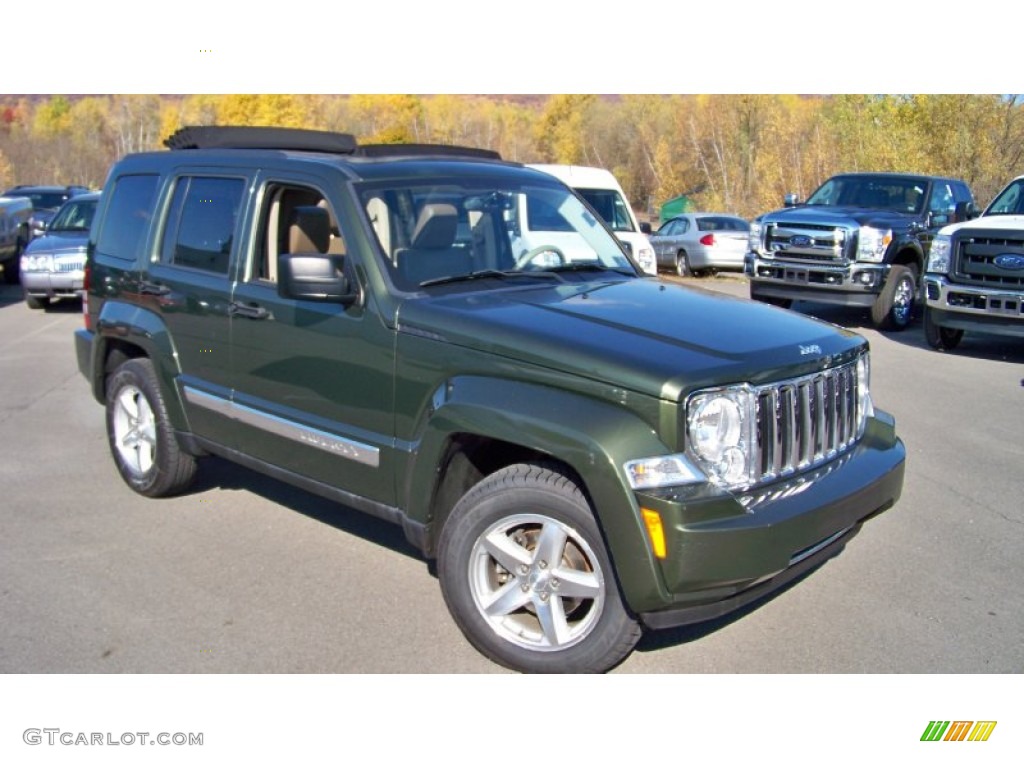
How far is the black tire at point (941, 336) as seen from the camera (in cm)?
1169

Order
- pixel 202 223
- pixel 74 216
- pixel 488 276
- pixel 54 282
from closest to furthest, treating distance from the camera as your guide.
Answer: pixel 488 276, pixel 202 223, pixel 54 282, pixel 74 216

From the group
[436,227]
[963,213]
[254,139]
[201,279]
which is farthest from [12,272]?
[436,227]

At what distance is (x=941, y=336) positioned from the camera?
11.7m

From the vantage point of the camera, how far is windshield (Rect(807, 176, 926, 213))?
13.9 meters

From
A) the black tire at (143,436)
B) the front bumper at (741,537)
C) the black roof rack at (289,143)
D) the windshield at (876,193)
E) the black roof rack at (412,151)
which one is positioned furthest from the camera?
the windshield at (876,193)

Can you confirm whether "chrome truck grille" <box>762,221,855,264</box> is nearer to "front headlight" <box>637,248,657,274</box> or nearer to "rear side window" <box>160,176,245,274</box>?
"front headlight" <box>637,248,657,274</box>

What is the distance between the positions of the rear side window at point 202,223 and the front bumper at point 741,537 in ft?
9.41

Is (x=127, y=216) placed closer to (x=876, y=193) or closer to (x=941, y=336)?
(x=941, y=336)

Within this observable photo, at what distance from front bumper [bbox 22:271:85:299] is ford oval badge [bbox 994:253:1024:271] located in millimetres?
12599

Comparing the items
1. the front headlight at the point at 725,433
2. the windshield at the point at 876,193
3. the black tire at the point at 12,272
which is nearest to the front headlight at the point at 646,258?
the windshield at the point at 876,193

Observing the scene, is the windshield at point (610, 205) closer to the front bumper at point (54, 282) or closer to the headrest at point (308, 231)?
the front bumper at point (54, 282)

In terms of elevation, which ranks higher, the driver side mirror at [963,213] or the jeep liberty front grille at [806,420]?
the driver side mirror at [963,213]

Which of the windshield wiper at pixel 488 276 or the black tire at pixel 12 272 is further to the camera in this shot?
the black tire at pixel 12 272

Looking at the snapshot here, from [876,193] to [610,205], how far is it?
4.00 metres
